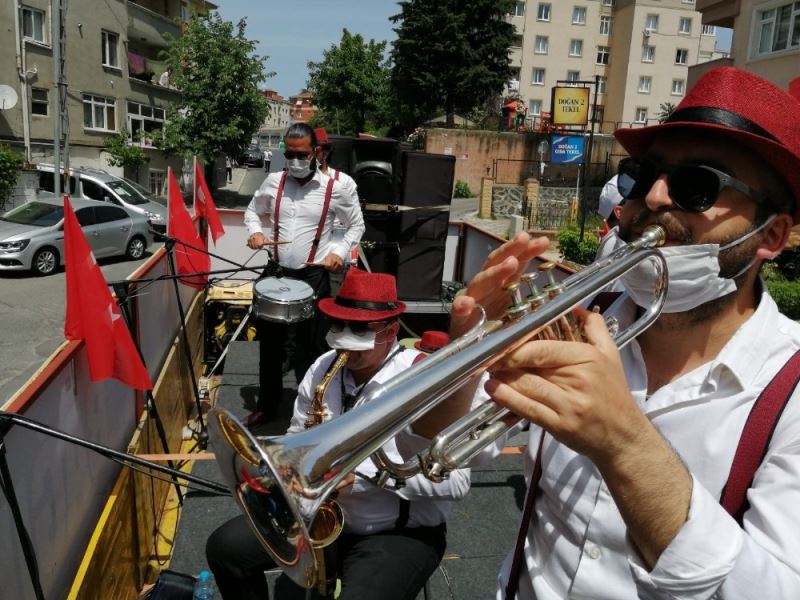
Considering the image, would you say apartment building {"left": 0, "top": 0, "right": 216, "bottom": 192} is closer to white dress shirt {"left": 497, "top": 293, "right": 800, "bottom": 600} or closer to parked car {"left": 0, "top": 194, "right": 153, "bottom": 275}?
parked car {"left": 0, "top": 194, "right": 153, "bottom": 275}

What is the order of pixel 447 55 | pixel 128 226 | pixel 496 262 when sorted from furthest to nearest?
pixel 447 55 → pixel 128 226 → pixel 496 262

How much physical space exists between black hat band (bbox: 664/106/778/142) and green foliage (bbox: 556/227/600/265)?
11068mm

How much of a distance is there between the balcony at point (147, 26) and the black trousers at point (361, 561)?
31.2 m

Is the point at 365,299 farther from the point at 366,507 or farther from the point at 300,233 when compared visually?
the point at 300,233

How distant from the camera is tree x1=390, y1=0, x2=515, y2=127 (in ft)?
120

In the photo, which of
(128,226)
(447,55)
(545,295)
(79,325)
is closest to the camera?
(545,295)

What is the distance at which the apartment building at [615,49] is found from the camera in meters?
46.5

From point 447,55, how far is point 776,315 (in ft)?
126

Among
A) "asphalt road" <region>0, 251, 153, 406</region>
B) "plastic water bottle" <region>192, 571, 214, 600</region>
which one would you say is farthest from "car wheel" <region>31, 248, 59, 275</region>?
"plastic water bottle" <region>192, 571, 214, 600</region>

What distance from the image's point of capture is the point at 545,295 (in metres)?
1.36

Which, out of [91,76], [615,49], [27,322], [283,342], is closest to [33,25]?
[91,76]

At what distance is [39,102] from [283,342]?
23.7 metres

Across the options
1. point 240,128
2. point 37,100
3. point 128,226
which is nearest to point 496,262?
point 128,226

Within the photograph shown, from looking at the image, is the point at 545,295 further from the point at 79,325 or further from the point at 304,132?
the point at 304,132
